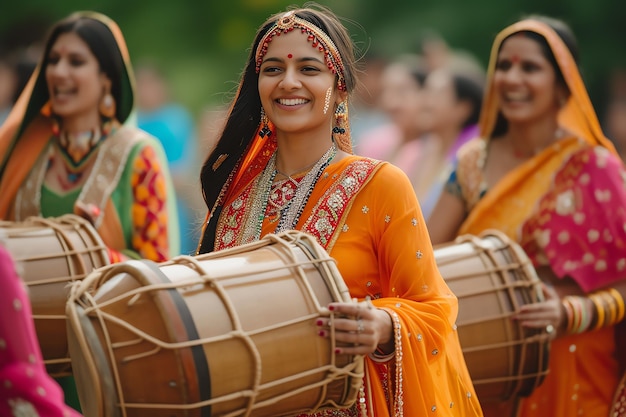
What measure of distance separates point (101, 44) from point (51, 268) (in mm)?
1598

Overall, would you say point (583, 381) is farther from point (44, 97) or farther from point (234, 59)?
point (234, 59)

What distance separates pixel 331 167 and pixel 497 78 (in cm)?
225

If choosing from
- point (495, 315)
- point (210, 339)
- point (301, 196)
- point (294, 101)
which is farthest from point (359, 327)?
point (495, 315)

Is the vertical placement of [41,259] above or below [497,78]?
below

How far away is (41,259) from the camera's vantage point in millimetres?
4844

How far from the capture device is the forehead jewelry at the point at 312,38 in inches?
161

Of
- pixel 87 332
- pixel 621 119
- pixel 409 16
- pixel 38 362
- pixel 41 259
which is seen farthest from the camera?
pixel 409 16

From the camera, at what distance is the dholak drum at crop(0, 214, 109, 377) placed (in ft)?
15.8

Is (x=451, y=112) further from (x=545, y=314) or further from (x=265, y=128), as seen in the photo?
(x=265, y=128)

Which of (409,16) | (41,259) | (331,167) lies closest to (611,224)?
(331,167)

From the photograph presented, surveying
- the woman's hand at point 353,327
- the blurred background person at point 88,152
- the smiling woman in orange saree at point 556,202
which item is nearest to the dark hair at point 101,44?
the blurred background person at point 88,152

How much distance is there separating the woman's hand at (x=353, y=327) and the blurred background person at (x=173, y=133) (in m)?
7.20

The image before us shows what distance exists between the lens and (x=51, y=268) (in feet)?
15.9

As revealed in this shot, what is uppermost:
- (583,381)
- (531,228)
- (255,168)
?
(255,168)
